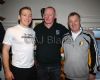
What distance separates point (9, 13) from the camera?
4.28m

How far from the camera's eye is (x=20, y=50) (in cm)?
246

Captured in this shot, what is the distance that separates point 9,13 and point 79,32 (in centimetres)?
213

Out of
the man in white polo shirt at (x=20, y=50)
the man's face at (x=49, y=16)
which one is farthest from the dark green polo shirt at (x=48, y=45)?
the man in white polo shirt at (x=20, y=50)

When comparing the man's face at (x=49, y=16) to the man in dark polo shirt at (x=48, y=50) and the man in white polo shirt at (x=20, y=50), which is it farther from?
the man in white polo shirt at (x=20, y=50)

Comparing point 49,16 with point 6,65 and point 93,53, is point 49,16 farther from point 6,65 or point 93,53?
point 6,65

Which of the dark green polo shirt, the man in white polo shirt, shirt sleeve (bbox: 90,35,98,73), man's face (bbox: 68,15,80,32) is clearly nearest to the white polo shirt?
the man in white polo shirt

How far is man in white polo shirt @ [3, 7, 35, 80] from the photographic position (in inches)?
96.7

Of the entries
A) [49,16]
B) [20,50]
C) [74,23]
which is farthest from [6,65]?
[74,23]

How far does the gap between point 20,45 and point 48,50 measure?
45 centimetres

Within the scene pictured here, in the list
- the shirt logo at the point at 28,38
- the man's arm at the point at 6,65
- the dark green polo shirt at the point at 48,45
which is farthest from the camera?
the dark green polo shirt at the point at 48,45

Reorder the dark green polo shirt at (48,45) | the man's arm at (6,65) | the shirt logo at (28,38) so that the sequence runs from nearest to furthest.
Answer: the man's arm at (6,65), the shirt logo at (28,38), the dark green polo shirt at (48,45)

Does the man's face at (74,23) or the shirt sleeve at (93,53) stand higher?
the man's face at (74,23)

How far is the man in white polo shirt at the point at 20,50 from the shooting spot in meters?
2.46

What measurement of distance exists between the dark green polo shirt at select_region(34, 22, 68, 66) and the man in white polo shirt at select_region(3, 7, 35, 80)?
0.77ft
